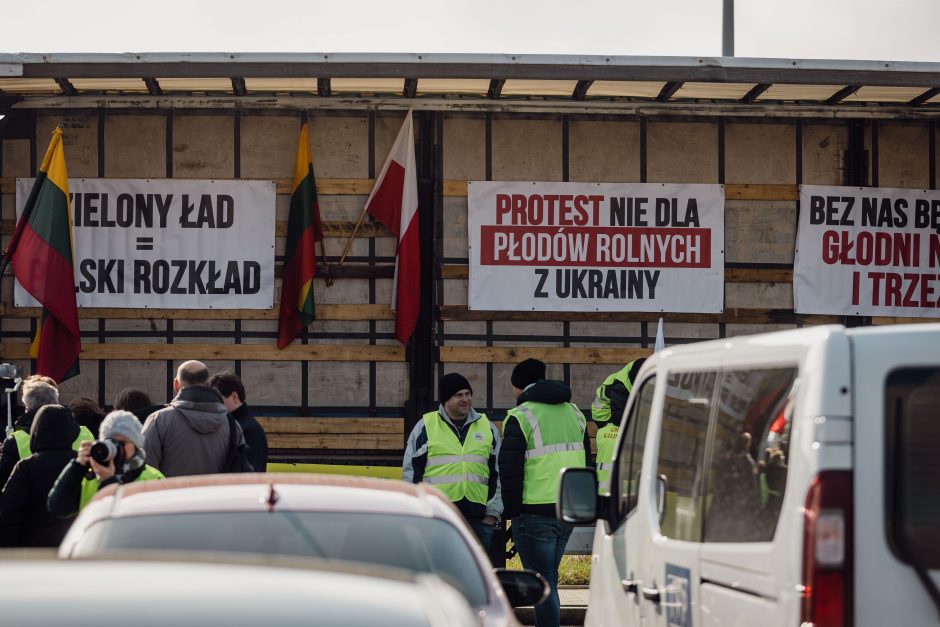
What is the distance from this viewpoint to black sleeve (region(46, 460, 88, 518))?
24.6 ft

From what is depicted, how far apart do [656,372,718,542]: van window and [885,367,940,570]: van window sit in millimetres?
1164

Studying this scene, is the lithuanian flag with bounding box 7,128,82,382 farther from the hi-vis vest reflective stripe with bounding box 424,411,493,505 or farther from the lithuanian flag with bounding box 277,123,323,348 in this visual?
the hi-vis vest reflective stripe with bounding box 424,411,493,505

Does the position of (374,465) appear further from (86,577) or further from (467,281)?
(86,577)

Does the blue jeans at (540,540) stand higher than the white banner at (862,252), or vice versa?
the white banner at (862,252)

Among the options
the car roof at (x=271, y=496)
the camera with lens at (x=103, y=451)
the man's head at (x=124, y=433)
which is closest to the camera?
Answer: the car roof at (x=271, y=496)

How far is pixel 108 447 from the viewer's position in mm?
7359

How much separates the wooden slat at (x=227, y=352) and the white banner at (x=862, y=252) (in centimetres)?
427

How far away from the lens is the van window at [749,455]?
15.2 ft

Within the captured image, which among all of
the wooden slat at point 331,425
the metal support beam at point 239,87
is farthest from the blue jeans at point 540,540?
the metal support beam at point 239,87

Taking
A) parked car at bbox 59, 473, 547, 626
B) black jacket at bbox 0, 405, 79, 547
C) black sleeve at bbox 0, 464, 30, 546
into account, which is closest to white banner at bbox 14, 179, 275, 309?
black jacket at bbox 0, 405, 79, 547

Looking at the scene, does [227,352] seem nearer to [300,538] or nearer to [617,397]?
[617,397]

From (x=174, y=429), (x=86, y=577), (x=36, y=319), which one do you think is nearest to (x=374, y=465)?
(x=36, y=319)

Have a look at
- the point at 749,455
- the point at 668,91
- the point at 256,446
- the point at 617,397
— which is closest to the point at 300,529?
the point at 749,455

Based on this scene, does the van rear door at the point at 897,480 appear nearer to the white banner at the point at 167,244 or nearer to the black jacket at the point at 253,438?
the black jacket at the point at 253,438
